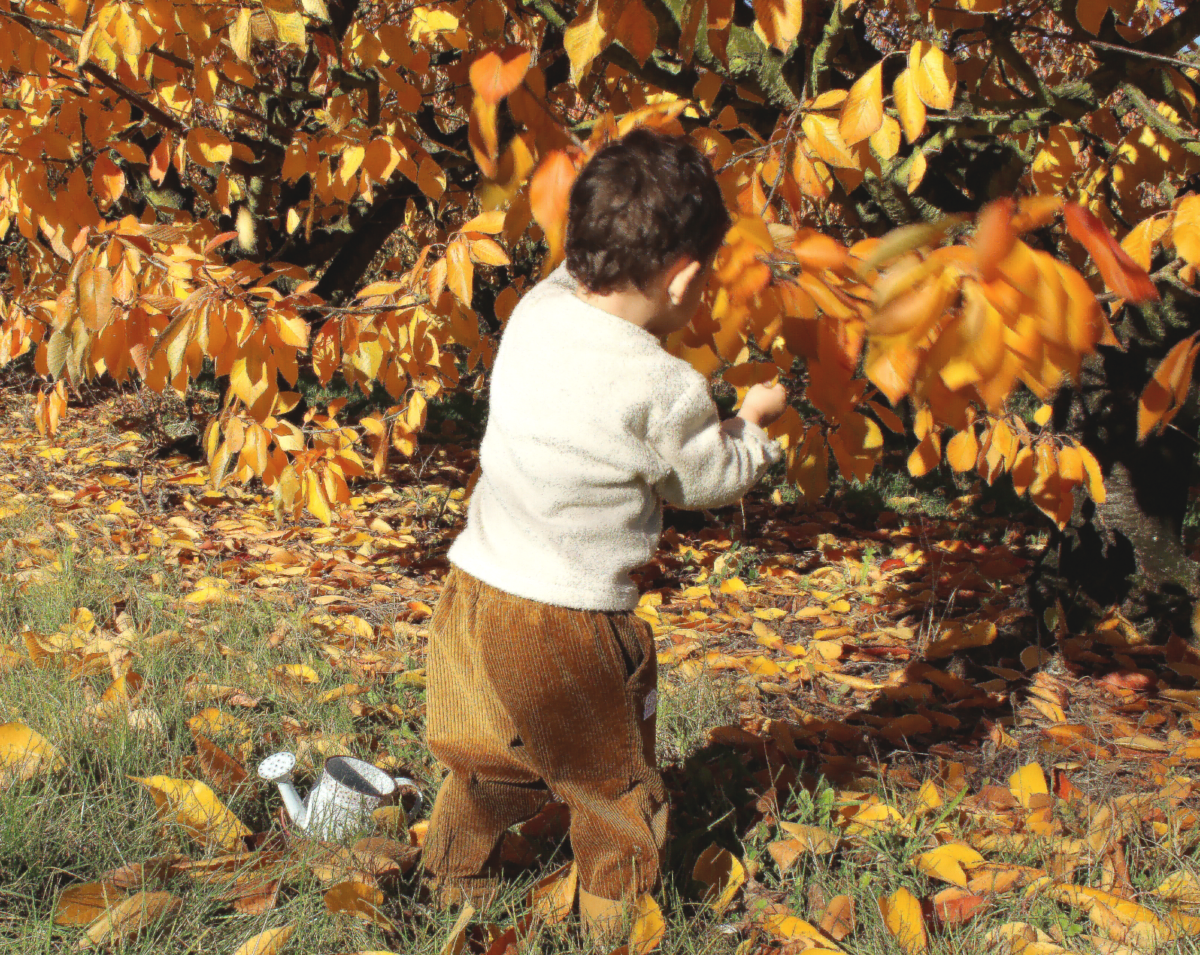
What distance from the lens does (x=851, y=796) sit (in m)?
1.97

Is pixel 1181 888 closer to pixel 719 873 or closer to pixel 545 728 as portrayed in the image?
pixel 719 873

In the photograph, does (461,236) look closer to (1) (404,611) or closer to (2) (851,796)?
(2) (851,796)

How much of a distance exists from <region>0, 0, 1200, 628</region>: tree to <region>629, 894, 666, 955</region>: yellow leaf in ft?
2.54

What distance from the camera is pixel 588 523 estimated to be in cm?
135

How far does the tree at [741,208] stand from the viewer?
3.51 ft

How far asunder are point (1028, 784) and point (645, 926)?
38.8 inches

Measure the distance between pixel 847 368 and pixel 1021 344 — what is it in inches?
16.5

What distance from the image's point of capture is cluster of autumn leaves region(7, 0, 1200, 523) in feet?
3.19

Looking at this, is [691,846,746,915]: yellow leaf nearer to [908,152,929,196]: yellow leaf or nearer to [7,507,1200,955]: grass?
[7,507,1200,955]: grass

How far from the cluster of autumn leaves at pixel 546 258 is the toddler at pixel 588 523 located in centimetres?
11

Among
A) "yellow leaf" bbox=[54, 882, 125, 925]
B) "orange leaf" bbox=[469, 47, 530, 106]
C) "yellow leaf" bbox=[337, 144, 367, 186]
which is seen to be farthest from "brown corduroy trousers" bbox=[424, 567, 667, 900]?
"yellow leaf" bbox=[337, 144, 367, 186]

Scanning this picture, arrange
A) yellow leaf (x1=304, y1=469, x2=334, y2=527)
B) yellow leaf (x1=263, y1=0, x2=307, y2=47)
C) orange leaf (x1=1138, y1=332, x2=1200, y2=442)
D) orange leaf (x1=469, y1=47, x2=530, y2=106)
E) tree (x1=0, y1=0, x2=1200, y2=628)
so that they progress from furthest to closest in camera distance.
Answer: yellow leaf (x1=304, y1=469, x2=334, y2=527) → yellow leaf (x1=263, y1=0, x2=307, y2=47) → orange leaf (x1=469, y1=47, x2=530, y2=106) → orange leaf (x1=1138, y1=332, x2=1200, y2=442) → tree (x1=0, y1=0, x2=1200, y2=628)

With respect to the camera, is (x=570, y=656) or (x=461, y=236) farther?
(x=461, y=236)

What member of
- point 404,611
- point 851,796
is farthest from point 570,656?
point 404,611
